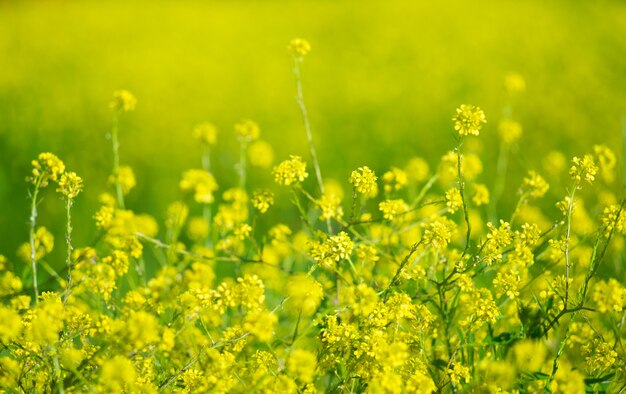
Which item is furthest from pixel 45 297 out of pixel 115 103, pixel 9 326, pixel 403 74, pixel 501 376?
pixel 403 74

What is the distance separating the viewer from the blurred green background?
6.03 m

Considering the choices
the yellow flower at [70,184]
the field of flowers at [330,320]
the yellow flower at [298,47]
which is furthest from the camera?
the yellow flower at [298,47]

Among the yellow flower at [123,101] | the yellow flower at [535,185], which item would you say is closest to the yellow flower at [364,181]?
the yellow flower at [535,185]

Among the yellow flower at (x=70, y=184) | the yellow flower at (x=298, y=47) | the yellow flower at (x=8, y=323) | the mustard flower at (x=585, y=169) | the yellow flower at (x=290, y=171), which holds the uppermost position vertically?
the yellow flower at (x=298, y=47)

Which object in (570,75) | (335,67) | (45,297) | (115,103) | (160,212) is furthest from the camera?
(335,67)

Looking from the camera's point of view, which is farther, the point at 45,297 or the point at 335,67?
the point at 335,67

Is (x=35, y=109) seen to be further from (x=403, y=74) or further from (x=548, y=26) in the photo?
(x=548, y=26)

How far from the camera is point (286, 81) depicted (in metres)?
8.16

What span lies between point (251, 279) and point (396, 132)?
4871 mm

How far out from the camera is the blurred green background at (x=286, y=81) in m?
6.03

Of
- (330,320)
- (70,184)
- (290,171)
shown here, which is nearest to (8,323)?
(70,184)

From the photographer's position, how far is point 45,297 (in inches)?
80.2

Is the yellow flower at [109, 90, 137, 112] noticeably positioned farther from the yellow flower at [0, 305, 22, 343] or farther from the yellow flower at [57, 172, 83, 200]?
the yellow flower at [0, 305, 22, 343]

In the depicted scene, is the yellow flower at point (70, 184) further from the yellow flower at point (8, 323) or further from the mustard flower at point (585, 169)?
the mustard flower at point (585, 169)
